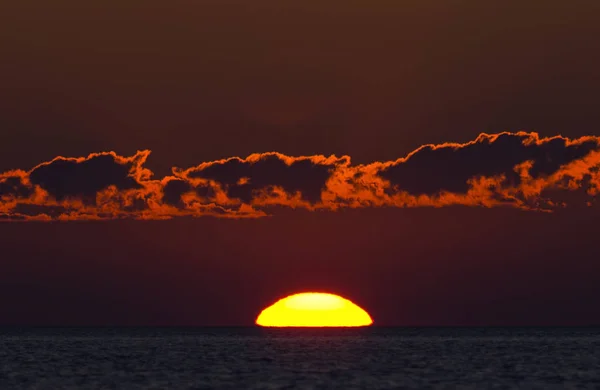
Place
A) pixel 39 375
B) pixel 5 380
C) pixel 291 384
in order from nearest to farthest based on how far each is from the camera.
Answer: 1. pixel 291 384
2. pixel 5 380
3. pixel 39 375

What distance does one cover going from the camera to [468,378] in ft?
299

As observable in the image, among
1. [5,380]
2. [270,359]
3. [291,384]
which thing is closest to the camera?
[291,384]

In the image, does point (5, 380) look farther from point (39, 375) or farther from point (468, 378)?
point (468, 378)

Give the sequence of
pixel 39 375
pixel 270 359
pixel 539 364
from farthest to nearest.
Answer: pixel 270 359, pixel 539 364, pixel 39 375

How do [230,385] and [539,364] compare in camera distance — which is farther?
[539,364]

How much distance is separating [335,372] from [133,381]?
805 inches

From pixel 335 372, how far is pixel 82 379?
23.6 meters

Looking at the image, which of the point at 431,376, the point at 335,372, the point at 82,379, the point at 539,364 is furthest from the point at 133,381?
the point at 539,364

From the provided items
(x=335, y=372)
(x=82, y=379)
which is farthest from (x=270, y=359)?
(x=82, y=379)

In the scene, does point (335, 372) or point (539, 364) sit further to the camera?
point (539, 364)

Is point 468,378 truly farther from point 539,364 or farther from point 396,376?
point 539,364

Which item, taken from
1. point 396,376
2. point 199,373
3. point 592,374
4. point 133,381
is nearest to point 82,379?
point 133,381

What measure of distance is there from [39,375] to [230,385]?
73.2 ft

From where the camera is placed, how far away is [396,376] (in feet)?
310
